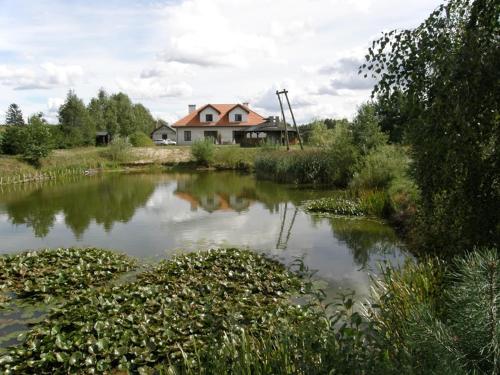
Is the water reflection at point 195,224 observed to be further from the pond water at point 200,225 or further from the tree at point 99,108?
the tree at point 99,108

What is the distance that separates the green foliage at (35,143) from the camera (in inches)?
1499

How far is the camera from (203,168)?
44.8 metres

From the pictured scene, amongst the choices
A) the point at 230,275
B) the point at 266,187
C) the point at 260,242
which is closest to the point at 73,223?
the point at 260,242

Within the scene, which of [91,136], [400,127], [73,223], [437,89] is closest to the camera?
[437,89]

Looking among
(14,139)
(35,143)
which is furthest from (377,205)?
(14,139)

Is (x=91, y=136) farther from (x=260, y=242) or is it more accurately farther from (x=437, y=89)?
(x=437, y=89)

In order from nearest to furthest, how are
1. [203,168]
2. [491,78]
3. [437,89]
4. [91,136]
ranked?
1. [491,78]
2. [437,89]
3. [203,168]
4. [91,136]

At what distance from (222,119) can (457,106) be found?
187ft

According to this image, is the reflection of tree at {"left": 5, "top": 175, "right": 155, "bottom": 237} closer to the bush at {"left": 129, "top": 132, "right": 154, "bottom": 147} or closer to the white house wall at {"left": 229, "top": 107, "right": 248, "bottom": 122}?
the bush at {"left": 129, "top": 132, "right": 154, "bottom": 147}

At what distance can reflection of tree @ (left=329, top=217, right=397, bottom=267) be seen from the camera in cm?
1320

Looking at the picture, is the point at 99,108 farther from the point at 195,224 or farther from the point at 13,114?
the point at 195,224

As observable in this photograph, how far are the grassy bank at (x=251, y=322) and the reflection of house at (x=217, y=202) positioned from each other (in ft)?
33.2

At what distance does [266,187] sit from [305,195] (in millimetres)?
5269

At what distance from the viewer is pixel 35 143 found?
38.7 meters
